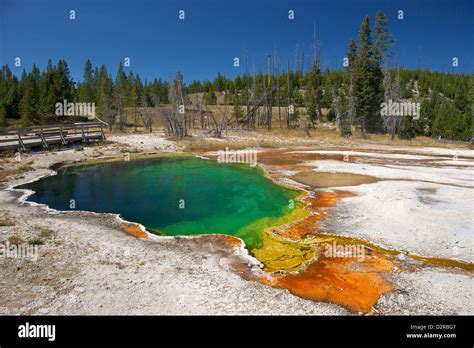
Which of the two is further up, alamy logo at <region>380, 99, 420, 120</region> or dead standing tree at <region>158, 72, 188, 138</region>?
alamy logo at <region>380, 99, 420, 120</region>

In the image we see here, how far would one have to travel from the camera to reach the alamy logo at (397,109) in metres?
40.7

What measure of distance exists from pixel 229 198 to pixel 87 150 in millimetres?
16701

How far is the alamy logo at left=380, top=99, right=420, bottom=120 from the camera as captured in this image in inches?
1603

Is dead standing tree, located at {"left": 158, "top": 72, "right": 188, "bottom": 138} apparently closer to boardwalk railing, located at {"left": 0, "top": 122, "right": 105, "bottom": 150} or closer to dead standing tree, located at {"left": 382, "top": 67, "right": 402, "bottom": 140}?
boardwalk railing, located at {"left": 0, "top": 122, "right": 105, "bottom": 150}

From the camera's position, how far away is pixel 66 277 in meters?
6.31

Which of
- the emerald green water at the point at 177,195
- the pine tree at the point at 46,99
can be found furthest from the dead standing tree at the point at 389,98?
the pine tree at the point at 46,99
